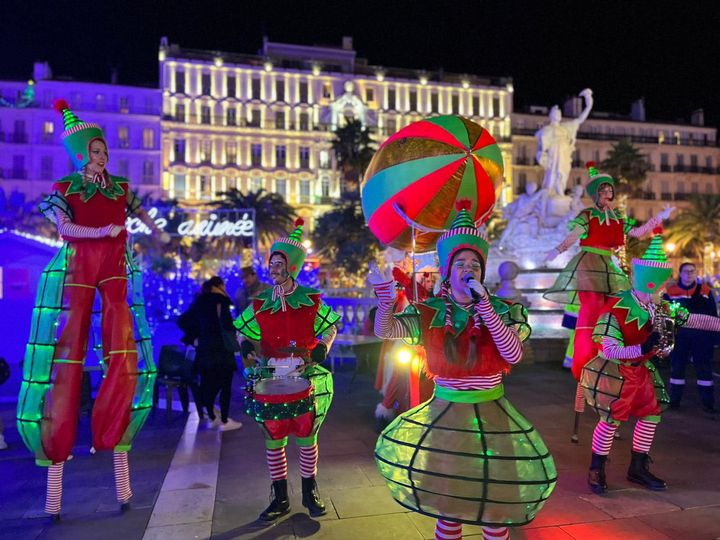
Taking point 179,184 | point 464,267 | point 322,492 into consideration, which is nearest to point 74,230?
point 322,492

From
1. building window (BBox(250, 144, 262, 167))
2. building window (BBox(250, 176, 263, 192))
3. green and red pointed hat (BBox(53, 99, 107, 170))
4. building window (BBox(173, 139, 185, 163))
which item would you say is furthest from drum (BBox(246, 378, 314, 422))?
building window (BBox(250, 144, 262, 167))

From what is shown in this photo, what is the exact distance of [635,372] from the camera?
4617 millimetres

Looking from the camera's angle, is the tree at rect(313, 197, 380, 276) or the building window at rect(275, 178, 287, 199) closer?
the tree at rect(313, 197, 380, 276)

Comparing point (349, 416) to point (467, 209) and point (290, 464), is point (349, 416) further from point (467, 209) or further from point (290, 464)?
point (467, 209)

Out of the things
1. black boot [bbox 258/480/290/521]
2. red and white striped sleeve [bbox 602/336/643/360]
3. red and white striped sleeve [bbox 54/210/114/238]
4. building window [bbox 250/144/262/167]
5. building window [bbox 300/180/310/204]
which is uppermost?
building window [bbox 250/144/262/167]

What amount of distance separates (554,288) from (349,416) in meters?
3.06

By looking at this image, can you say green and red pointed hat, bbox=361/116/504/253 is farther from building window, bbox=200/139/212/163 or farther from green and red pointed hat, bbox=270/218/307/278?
building window, bbox=200/139/212/163

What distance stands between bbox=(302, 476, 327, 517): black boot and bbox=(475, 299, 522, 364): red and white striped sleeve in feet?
6.56

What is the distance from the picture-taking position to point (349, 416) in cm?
752

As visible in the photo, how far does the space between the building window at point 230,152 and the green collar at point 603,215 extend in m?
55.1

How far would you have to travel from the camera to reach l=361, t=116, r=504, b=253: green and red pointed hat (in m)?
4.60

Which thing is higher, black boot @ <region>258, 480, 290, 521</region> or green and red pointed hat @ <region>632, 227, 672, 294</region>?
green and red pointed hat @ <region>632, 227, 672, 294</region>

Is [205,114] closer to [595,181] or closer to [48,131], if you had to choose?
[48,131]

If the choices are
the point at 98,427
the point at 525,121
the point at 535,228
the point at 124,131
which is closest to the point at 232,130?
the point at 124,131
